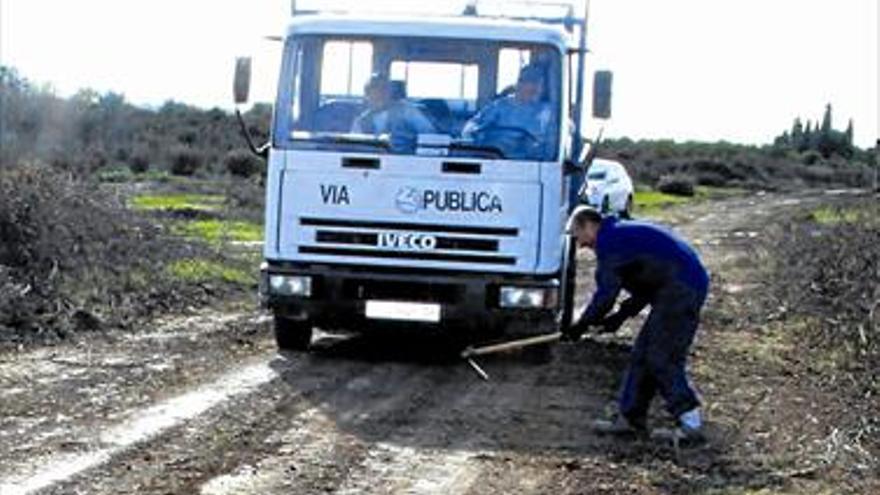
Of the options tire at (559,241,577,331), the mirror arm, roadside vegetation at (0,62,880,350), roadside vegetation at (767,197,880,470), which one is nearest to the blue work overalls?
roadside vegetation at (767,197,880,470)

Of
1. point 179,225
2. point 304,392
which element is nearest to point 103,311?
point 304,392

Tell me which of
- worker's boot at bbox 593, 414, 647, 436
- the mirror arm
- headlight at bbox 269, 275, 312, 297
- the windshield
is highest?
the windshield

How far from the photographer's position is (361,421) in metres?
9.88

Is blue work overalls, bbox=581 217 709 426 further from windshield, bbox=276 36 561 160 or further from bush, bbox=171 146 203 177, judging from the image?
bush, bbox=171 146 203 177

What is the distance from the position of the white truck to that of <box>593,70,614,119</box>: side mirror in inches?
0.5

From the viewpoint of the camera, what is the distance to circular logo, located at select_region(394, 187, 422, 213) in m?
11.8

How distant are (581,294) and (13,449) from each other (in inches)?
440

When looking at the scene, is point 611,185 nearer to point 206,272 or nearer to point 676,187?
point 206,272

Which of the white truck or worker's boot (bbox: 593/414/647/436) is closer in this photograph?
worker's boot (bbox: 593/414/647/436)

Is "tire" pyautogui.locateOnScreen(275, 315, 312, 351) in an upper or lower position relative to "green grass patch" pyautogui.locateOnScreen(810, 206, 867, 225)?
lower

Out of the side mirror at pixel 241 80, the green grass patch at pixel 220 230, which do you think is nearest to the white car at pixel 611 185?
the green grass patch at pixel 220 230

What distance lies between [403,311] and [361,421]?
2.20 m

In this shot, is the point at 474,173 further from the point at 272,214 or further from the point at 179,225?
the point at 179,225

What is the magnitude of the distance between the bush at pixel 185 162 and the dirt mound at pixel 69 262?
3208cm
